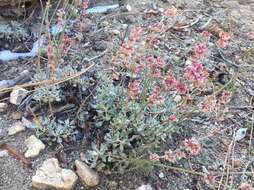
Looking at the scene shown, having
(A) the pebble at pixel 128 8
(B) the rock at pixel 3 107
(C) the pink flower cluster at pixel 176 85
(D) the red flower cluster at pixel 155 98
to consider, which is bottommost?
(B) the rock at pixel 3 107

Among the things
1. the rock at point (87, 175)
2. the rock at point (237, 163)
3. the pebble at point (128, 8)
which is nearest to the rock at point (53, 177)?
the rock at point (87, 175)

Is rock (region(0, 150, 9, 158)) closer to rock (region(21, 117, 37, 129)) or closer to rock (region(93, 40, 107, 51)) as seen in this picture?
rock (region(21, 117, 37, 129))

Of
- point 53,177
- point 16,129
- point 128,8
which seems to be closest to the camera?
point 53,177

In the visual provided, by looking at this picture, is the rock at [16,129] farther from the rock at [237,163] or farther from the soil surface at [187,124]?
the rock at [237,163]

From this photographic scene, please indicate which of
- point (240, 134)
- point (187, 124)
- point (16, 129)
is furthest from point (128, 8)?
point (16, 129)

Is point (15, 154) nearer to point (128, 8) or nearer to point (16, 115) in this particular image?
point (16, 115)
